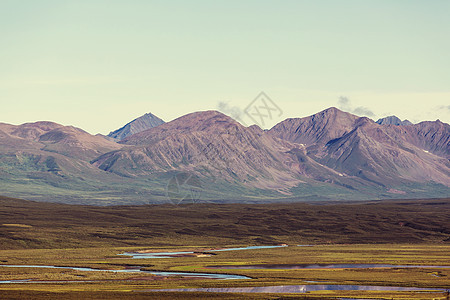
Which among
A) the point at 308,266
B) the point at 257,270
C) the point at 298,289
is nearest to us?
the point at 298,289

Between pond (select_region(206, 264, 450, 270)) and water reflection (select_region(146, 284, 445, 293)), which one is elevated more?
water reflection (select_region(146, 284, 445, 293))

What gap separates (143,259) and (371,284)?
62140 mm

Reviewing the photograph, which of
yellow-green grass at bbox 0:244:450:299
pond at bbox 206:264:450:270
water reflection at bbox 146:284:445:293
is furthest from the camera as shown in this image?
pond at bbox 206:264:450:270

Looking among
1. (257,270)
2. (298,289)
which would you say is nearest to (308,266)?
(257,270)

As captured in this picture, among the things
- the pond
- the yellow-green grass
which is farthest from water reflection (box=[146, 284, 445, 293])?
the pond

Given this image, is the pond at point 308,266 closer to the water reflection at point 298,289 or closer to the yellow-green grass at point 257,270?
the yellow-green grass at point 257,270

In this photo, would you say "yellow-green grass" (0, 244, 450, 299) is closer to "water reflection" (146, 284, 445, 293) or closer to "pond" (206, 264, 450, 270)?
"water reflection" (146, 284, 445, 293)

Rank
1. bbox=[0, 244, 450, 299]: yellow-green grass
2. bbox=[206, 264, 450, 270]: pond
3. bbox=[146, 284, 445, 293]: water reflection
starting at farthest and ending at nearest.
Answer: bbox=[206, 264, 450, 270]: pond → bbox=[0, 244, 450, 299]: yellow-green grass → bbox=[146, 284, 445, 293]: water reflection

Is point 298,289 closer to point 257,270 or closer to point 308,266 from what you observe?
point 257,270

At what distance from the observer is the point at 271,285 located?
356 feet

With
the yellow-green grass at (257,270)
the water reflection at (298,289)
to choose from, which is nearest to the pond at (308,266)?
the yellow-green grass at (257,270)

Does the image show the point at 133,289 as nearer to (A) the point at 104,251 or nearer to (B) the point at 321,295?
(B) the point at 321,295

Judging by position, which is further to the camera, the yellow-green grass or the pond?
the pond

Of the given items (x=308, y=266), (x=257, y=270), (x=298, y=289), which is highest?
(x=298, y=289)
